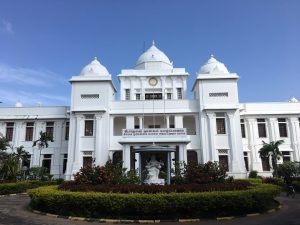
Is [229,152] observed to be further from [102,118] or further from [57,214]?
[57,214]

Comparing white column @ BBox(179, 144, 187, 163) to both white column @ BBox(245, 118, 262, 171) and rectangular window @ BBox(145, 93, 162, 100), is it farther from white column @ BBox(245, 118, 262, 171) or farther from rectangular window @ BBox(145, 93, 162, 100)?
rectangular window @ BBox(145, 93, 162, 100)

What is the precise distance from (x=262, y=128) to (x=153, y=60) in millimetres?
13914

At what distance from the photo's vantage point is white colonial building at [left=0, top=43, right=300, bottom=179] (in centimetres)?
2603

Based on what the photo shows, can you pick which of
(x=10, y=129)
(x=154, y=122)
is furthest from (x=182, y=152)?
(x=10, y=129)

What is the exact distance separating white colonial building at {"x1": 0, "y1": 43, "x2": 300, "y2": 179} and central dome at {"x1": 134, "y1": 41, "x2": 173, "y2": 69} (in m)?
1.26

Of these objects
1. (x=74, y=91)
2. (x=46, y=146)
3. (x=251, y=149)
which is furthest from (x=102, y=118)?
(x=251, y=149)

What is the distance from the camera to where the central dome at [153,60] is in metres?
33.7

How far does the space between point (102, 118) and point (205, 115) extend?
31.1 feet

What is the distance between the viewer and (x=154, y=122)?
29.9m

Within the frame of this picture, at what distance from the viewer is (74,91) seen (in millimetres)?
28047

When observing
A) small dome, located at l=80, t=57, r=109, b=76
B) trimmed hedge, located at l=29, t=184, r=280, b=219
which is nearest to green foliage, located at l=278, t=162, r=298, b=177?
trimmed hedge, located at l=29, t=184, r=280, b=219

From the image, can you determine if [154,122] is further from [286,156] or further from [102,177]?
[102,177]

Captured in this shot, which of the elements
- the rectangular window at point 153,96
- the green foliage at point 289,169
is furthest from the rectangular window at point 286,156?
the rectangular window at point 153,96

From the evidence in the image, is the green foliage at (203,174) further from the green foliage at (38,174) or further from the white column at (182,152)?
the green foliage at (38,174)
